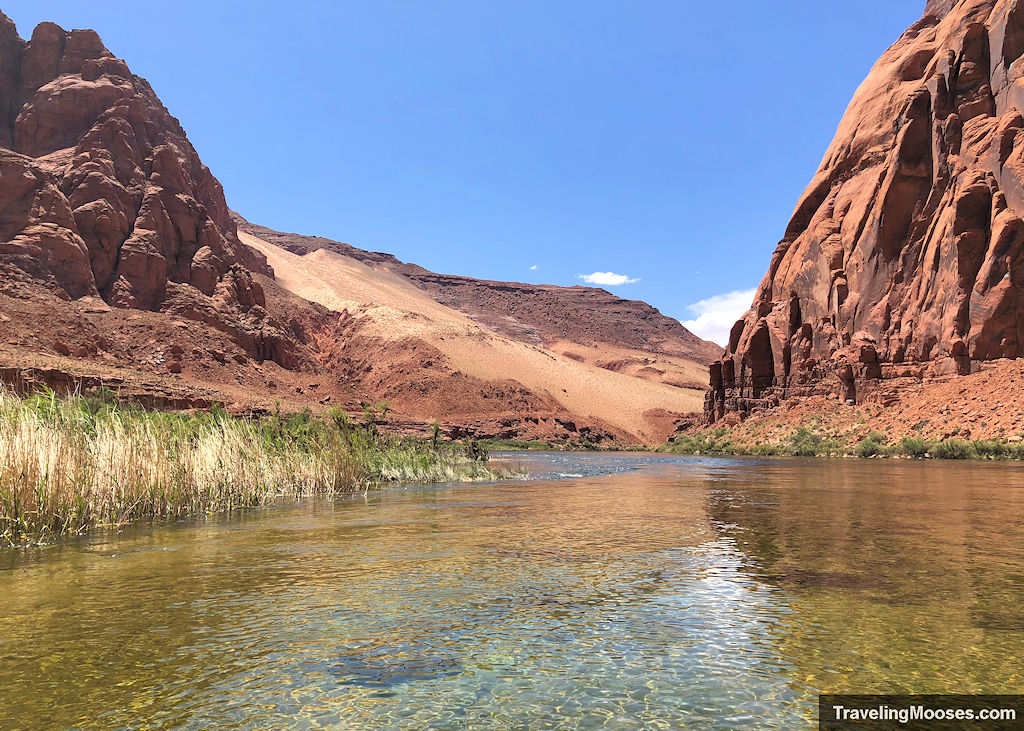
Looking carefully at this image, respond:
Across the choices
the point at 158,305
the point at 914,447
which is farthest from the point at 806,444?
the point at 158,305

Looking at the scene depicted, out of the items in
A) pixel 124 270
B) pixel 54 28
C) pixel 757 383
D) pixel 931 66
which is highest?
pixel 54 28

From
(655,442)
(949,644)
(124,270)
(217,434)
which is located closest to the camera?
(949,644)

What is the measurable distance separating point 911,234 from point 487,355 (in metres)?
63.5

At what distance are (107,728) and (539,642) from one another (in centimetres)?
250

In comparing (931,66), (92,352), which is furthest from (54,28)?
(931,66)

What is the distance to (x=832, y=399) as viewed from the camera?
46844 millimetres

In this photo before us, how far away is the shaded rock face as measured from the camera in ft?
158

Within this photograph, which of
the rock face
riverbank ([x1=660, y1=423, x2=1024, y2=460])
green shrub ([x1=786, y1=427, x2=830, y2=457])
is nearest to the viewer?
riverbank ([x1=660, y1=423, x2=1024, y2=460])

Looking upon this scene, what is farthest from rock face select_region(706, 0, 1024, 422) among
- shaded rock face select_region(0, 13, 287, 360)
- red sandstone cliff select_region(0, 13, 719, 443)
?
shaded rock face select_region(0, 13, 287, 360)

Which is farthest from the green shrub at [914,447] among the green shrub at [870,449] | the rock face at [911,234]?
the rock face at [911,234]

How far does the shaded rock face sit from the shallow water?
160 feet

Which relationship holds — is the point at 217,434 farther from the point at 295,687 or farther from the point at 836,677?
the point at 836,677

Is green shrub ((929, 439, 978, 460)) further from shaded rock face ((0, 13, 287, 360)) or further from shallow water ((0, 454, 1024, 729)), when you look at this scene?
shaded rock face ((0, 13, 287, 360))

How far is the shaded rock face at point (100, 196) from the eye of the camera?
4828 centimetres
